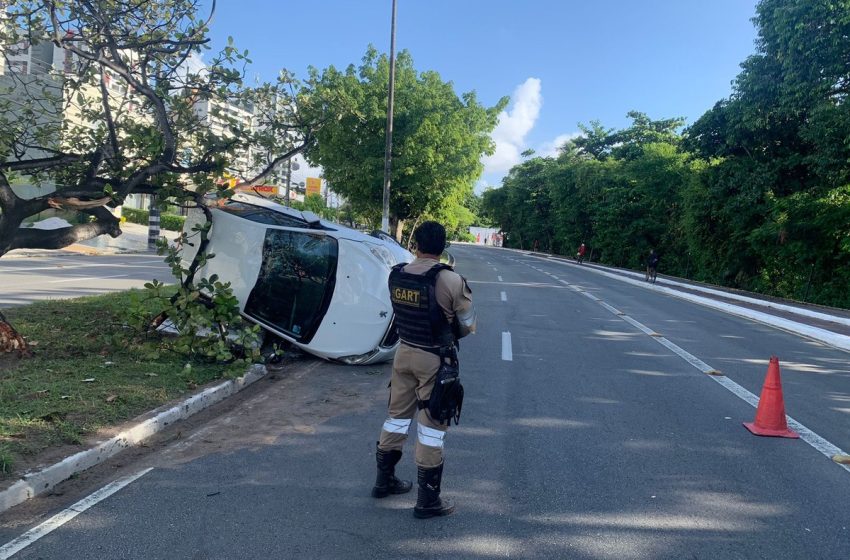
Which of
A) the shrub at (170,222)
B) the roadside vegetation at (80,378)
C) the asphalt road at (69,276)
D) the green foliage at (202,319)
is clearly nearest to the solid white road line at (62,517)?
the roadside vegetation at (80,378)

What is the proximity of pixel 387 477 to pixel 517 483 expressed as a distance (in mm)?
997

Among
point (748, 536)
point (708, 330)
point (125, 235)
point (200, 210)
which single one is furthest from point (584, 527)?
point (125, 235)

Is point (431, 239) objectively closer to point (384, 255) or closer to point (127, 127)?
point (384, 255)

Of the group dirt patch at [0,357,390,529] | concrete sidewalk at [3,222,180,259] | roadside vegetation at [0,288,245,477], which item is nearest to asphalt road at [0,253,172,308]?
concrete sidewalk at [3,222,180,259]

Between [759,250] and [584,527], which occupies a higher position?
[759,250]

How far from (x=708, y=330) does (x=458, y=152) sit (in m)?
14.9

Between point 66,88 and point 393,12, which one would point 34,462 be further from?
point 393,12

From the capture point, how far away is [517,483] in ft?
14.9

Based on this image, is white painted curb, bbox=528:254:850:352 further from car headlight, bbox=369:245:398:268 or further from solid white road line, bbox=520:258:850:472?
car headlight, bbox=369:245:398:268

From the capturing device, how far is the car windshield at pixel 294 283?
7.79 meters

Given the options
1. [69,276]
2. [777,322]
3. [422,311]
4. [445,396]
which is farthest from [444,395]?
[69,276]

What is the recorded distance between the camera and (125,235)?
37250 mm

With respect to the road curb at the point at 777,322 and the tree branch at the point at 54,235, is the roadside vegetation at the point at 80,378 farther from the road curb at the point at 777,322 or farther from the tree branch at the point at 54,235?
the road curb at the point at 777,322

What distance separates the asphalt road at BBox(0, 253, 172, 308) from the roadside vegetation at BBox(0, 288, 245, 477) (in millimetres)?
3694
